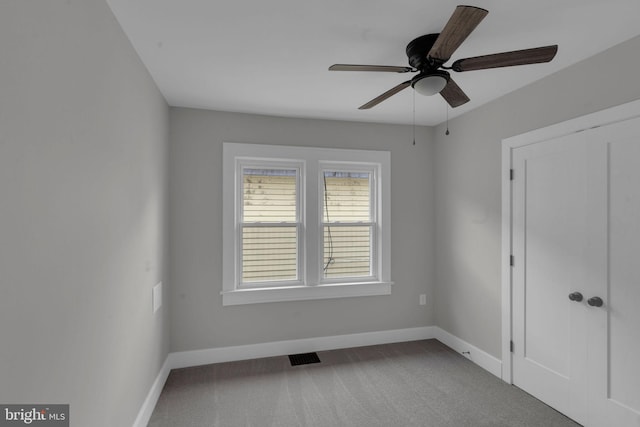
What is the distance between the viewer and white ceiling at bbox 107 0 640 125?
168cm

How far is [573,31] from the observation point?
74.5 inches

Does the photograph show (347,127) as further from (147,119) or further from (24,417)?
(24,417)

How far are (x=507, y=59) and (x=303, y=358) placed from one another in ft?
10.1

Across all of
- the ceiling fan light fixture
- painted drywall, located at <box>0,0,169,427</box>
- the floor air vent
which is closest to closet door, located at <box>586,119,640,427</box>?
the ceiling fan light fixture

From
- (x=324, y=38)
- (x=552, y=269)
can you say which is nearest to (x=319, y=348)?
(x=552, y=269)

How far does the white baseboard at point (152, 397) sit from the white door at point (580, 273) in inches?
118

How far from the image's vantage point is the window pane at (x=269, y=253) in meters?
3.42

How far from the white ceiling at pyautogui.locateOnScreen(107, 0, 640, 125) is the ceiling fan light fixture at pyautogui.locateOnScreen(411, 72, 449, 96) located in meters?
0.28

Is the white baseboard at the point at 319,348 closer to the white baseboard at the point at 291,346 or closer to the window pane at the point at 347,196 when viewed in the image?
the white baseboard at the point at 291,346

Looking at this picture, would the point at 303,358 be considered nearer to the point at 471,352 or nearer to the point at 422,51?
the point at 471,352

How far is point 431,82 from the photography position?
6.14ft

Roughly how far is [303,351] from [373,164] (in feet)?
7.39

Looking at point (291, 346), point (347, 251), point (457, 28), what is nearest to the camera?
point (457, 28)

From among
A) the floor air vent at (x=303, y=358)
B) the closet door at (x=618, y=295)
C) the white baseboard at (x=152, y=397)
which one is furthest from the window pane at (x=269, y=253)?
the closet door at (x=618, y=295)
